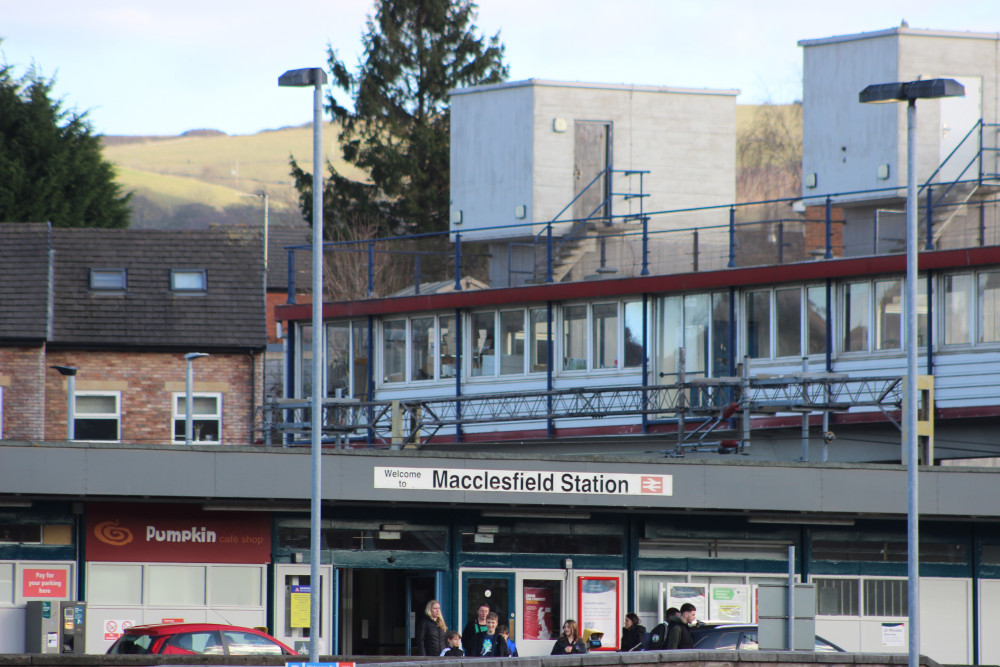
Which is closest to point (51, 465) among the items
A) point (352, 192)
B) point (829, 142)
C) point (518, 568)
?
point (518, 568)

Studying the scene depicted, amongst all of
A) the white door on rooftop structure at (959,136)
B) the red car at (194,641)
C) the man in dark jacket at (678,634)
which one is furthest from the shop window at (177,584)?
the white door on rooftop structure at (959,136)

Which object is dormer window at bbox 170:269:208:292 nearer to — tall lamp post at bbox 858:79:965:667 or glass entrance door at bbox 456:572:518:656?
glass entrance door at bbox 456:572:518:656

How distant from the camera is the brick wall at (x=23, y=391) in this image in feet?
115

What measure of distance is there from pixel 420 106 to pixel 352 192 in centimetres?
420

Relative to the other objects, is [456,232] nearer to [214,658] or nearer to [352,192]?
[214,658]

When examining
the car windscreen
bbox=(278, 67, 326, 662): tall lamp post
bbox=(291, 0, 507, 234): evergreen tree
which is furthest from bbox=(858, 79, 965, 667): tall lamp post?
bbox=(291, 0, 507, 234): evergreen tree

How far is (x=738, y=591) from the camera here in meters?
23.8

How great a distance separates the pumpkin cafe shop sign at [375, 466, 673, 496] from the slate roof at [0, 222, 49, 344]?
17.4 m

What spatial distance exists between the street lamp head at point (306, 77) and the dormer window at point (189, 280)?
20.7 metres

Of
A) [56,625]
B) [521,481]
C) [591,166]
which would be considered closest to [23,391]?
[591,166]

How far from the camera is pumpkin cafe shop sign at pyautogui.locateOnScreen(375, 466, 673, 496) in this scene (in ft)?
68.8

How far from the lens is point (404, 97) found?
5725 cm

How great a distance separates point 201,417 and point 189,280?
3.74 m

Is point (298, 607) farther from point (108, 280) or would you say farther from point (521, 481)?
point (108, 280)
